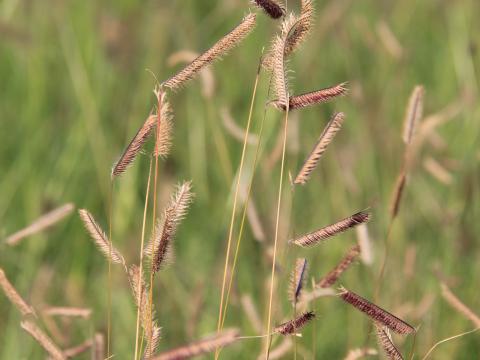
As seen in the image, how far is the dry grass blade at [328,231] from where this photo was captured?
48.4 inches

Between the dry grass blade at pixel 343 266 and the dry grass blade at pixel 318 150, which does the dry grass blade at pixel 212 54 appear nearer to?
the dry grass blade at pixel 318 150

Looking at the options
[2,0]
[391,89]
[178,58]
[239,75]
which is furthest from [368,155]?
[2,0]

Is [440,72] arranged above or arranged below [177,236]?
above

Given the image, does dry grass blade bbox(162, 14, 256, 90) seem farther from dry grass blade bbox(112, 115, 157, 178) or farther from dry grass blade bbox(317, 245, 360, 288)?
dry grass blade bbox(317, 245, 360, 288)

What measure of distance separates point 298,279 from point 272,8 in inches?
13.6

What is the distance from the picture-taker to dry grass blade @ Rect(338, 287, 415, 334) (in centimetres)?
122

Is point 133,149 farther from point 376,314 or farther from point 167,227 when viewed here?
point 376,314

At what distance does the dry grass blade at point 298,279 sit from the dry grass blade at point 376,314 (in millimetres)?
89

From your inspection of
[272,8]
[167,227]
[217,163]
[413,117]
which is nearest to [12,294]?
[167,227]

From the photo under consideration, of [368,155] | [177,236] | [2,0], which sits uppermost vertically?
[2,0]

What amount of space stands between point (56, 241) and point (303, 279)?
1.56m

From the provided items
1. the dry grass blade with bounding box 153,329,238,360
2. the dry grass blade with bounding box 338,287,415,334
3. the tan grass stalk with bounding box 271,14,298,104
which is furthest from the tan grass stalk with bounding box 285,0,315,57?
the dry grass blade with bounding box 153,329,238,360

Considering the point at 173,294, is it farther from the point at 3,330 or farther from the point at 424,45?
the point at 424,45

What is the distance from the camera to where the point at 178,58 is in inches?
81.7
